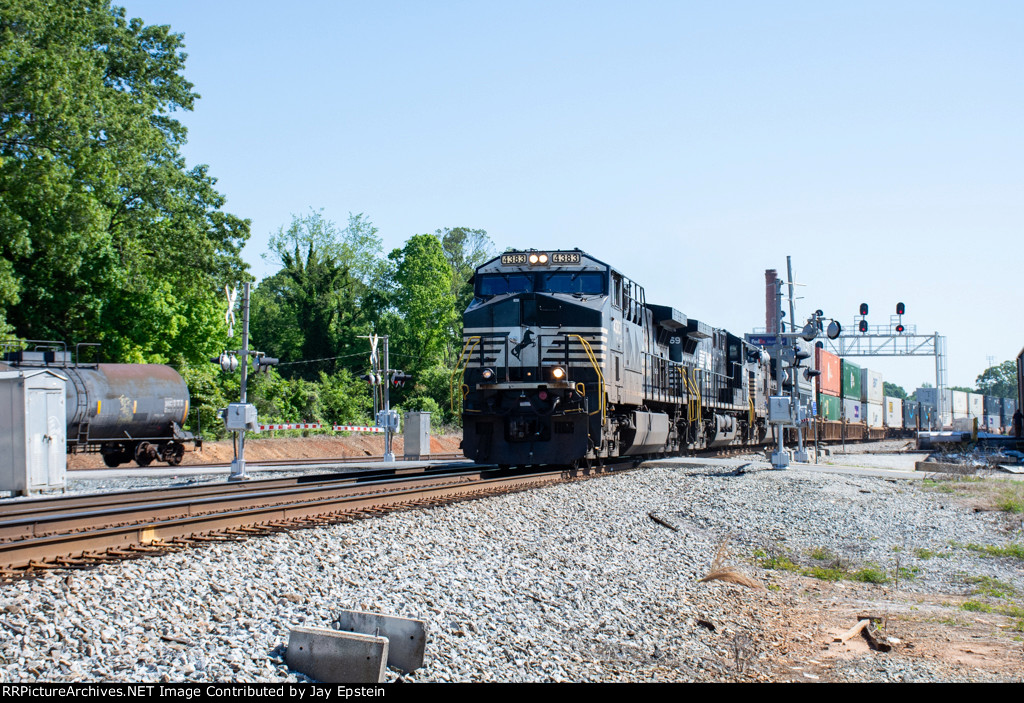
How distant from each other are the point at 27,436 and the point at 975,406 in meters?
84.1

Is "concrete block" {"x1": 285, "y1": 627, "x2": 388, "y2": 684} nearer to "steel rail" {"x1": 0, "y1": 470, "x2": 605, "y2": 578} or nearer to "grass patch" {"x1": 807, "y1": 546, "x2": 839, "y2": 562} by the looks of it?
"steel rail" {"x1": 0, "y1": 470, "x2": 605, "y2": 578}

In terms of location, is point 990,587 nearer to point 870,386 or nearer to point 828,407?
point 828,407

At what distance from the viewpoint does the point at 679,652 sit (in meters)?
7.11

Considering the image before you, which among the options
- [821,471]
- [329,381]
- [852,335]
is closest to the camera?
[821,471]

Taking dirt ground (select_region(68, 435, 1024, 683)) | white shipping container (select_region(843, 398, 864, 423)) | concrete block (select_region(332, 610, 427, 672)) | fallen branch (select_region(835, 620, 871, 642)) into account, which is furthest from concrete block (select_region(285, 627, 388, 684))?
white shipping container (select_region(843, 398, 864, 423))

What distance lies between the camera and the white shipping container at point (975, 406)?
80.8 metres

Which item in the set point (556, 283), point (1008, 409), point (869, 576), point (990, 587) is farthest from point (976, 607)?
point (1008, 409)

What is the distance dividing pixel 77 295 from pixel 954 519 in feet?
107

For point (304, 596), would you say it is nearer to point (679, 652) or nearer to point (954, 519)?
point (679, 652)

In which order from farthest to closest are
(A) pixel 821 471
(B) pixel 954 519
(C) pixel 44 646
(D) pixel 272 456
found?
1. (D) pixel 272 456
2. (A) pixel 821 471
3. (B) pixel 954 519
4. (C) pixel 44 646

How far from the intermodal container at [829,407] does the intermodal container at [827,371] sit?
27 cm

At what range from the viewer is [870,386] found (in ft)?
186

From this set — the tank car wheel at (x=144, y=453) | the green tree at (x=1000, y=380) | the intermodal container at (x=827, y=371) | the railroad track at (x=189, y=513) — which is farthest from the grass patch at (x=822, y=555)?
the green tree at (x=1000, y=380)

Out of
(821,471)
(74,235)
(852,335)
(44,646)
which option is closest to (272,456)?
(74,235)
